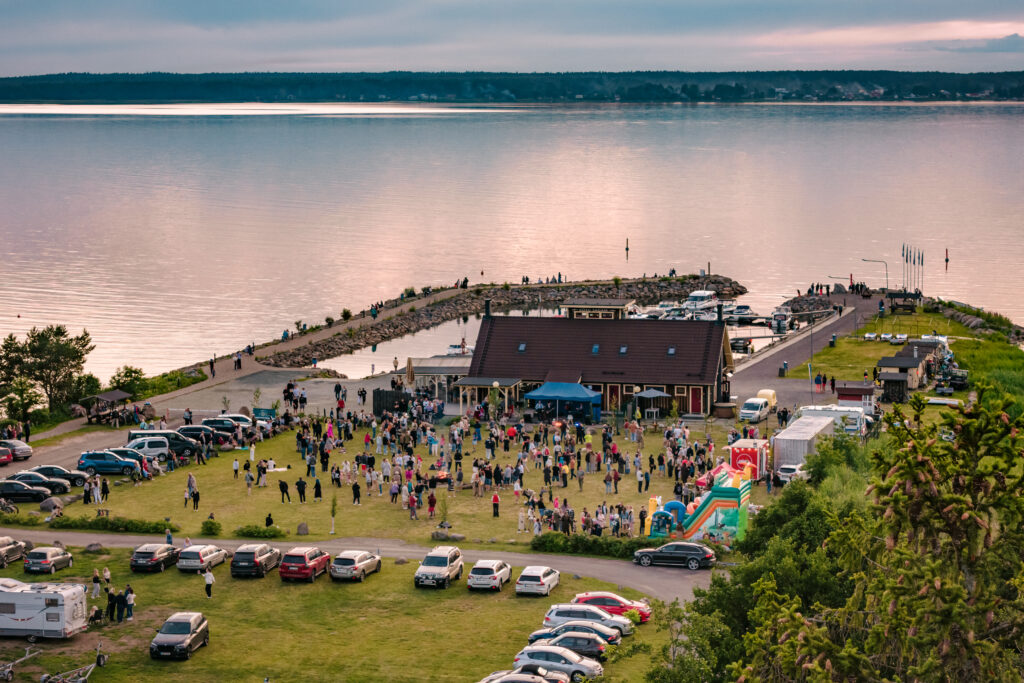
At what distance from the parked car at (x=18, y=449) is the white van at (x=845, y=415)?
33.2 meters

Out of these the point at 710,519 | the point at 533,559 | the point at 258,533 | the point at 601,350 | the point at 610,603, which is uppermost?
the point at 601,350

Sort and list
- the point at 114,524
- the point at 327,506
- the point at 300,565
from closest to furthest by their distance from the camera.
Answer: the point at 300,565 < the point at 114,524 < the point at 327,506

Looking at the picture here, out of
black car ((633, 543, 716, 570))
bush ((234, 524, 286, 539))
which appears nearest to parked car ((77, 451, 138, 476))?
bush ((234, 524, 286, 539))

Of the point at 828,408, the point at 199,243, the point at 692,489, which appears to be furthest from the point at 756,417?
the point at 199,243

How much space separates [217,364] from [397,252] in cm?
7475

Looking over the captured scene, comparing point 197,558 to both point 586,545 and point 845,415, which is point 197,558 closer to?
point 586,545

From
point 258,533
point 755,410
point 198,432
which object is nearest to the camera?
point 258,533

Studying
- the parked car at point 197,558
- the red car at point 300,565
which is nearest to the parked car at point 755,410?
the red car at point 300,565

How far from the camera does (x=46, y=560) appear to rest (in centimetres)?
4434

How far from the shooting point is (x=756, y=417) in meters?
65.9

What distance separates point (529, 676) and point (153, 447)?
97.9 ft

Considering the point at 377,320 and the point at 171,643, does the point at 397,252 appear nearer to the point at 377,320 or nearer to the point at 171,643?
the point at 377,320

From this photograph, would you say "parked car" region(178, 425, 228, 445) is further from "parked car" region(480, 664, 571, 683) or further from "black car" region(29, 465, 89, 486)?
"parked car" region(480, 664, 571, 683)

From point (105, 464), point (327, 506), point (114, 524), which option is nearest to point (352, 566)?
point (327, 506)
